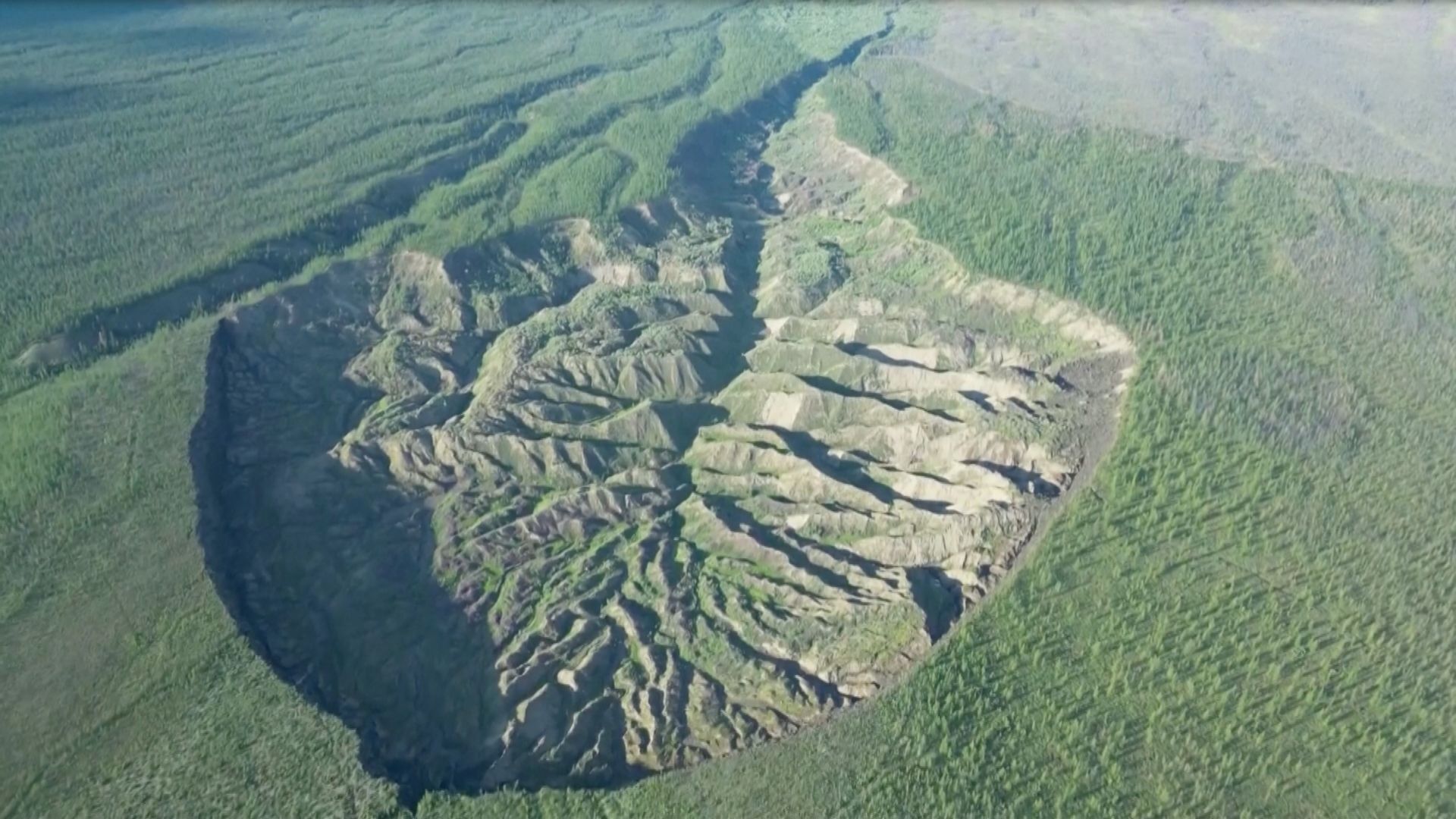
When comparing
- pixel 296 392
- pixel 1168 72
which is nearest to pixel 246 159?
pixel 296 392

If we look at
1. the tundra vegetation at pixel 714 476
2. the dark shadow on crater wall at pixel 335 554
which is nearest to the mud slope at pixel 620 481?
the dark shadow on crater wall at pixel 335 554

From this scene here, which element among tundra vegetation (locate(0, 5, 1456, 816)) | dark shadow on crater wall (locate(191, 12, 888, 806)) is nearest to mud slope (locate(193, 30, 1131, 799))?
dark shadow on crater wall (locate(191, 12, 888, 806))

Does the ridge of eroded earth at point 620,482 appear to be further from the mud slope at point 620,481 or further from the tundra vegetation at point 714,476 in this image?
the tundra vegetation at point 714,476

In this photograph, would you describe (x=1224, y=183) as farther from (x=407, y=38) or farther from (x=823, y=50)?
(x=407, y=38)

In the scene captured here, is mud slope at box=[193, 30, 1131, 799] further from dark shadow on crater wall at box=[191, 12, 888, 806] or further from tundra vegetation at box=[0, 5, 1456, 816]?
tundra vegetation at box=[0, 5, 1456, 816]

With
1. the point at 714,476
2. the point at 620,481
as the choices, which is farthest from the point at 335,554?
the point at 714,476

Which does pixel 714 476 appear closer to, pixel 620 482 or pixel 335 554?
pixel 620 482
